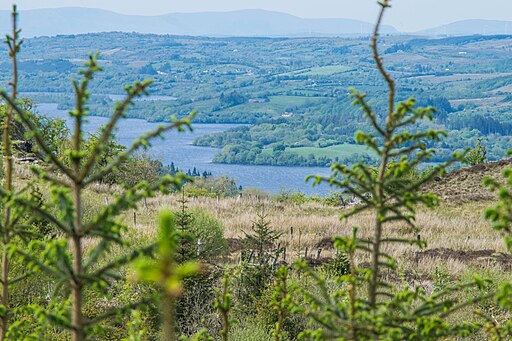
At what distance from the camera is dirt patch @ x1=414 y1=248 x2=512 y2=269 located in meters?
12.2

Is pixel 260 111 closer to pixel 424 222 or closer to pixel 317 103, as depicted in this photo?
pixel 317 103

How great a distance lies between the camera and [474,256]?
12.8 m

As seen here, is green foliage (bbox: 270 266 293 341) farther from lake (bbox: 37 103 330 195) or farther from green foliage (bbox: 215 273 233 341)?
lake (bbox: 37 103 330 195)

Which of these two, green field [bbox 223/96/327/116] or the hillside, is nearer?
the hillside

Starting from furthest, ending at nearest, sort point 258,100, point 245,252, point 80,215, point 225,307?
point 258,100, point 245,252, point 225,307, point 80,215

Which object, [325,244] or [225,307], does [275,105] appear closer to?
[325,244]

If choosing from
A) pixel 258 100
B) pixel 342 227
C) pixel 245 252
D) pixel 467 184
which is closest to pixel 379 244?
pixel 245 252

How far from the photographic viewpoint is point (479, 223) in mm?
17844

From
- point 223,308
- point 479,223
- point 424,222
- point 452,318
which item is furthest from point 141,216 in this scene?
point 223,308

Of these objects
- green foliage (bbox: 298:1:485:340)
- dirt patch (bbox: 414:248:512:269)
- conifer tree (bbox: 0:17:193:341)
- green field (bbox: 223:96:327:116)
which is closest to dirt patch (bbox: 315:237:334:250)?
dirt patch (bbox: 414:248:512:269)

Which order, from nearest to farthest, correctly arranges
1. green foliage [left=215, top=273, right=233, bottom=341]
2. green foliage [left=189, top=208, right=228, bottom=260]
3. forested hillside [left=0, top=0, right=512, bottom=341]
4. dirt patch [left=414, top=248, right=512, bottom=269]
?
forested hillside [left=0, top=0, right=512, bottom=341] → green foliage [left=215, top=273, right=233, bottom=341] → green foliage [left=189, top=208, right=228, bottom=260] → dirt patch [left=414, top=248, right=512, bottom=269]

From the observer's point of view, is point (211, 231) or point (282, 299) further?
point (211, 231)

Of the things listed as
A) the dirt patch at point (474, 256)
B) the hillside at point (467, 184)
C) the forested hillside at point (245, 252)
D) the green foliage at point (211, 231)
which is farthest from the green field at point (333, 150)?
the green foliage at point (211, 231)

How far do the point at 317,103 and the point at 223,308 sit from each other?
190974 mm
